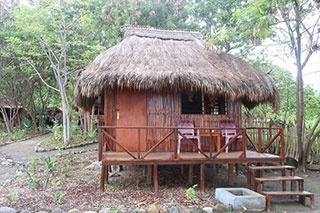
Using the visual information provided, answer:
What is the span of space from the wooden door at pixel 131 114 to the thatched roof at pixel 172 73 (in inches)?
15.7

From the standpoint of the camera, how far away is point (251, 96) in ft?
21.0

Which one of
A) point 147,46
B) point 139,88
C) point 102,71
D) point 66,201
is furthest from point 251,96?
point 66,201

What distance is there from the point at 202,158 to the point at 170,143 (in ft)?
4.13

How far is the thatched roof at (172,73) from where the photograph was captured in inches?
237

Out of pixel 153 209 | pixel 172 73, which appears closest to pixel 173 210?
pixel 153 209

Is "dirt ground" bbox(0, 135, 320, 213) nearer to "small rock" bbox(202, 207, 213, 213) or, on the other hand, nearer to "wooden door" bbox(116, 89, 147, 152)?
"small rock" bbox(202, 207, 213, 213)

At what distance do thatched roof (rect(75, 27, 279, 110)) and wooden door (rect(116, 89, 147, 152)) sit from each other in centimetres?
40

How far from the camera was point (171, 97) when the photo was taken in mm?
6652

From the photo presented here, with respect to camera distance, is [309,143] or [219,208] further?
[309,143]

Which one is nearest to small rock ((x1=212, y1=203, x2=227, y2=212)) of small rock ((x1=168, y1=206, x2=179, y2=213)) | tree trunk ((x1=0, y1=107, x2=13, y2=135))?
small rock ((x1=168, y1=206, x2=179, y2=213))

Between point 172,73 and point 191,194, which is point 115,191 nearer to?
point 191,194

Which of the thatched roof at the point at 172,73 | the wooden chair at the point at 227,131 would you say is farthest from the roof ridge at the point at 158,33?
the wooden chair at the point at 227,131

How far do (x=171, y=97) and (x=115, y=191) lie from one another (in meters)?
2.70

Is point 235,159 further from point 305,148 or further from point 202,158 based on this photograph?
point 305,148
